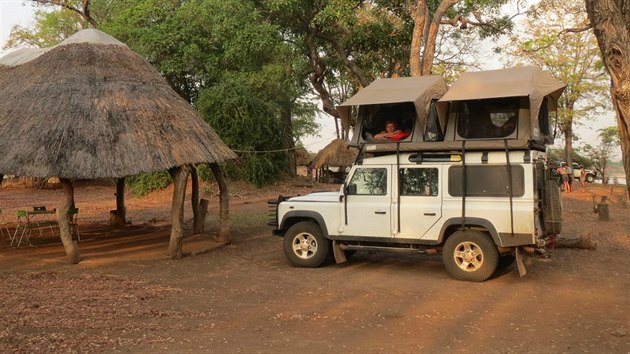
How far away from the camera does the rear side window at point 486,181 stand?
886 cm

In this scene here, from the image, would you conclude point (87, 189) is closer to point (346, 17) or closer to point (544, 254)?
point (346, 17)

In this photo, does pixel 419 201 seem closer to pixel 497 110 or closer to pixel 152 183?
pixel 497 110

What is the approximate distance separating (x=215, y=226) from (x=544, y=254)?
10.5 m

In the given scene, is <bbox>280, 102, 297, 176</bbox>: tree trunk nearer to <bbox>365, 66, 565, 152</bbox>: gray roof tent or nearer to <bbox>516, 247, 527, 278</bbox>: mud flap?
<bbox>365, 66, 565, 152</bbox>: gray roof tent

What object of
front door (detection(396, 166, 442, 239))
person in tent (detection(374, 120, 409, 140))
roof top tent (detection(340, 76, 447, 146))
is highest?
roof top tent (detection(340, 76, 447, 146))

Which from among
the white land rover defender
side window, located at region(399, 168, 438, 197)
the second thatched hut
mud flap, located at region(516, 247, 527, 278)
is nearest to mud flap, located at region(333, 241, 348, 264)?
the white land rover defender

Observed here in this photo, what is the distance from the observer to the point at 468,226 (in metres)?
9.31

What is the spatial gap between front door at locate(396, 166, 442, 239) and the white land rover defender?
0.7 inches

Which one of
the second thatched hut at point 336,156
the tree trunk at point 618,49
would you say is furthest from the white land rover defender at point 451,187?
the second thatched hut at point 336,156

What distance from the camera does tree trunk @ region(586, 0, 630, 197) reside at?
4676mm

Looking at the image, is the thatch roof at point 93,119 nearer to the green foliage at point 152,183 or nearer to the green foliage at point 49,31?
the green foliage at point 152,183

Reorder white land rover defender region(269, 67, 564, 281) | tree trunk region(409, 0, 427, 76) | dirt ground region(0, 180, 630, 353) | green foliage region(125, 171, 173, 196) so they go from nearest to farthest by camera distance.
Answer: dirt ground region(0, 180, 630, 353)
white land rover defender region(269, 67, 564, 281)
tree trunk region(409, 0, 427, 76)
green foliage region(125, 171, 173, 196)

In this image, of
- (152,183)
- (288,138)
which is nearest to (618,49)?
(152,183)

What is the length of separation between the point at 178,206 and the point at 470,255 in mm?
5934
